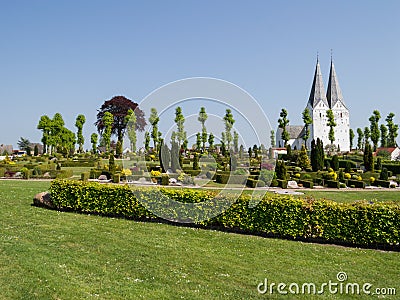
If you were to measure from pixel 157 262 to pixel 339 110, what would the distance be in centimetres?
8613

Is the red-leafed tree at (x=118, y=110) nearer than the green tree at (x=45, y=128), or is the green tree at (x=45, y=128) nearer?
the green tree at (x=45, y=128)

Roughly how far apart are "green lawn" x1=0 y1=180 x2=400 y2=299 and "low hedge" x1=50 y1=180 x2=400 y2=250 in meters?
0.40

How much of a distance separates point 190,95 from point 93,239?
3.98 meters

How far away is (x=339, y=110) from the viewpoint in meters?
86.5

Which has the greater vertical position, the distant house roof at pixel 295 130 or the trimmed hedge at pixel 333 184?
the distant house roof at pixel 295 130

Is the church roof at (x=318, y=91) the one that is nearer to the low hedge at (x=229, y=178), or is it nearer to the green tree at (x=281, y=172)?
the green tree at (x=281, y=172)

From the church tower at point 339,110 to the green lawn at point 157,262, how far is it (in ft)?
268

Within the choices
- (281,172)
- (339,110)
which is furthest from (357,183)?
(339,110)

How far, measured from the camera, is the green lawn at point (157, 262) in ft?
18.6

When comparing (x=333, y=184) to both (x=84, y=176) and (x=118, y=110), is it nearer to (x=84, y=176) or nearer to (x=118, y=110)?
(x=84, y=176)

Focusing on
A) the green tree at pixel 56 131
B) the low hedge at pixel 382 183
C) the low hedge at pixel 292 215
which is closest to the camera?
the low hedge at pixel 292 215

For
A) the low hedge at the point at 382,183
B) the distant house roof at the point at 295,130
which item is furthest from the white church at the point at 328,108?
the low hedge at the point at 382,183

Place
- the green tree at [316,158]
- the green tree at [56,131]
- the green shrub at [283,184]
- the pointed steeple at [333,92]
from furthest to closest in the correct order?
the pointed steeple at [333,92], the green tree at [56,131], the green tree at [316,158], the green shrub at [283,184]

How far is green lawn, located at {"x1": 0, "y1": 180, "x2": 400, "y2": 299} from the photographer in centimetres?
568
